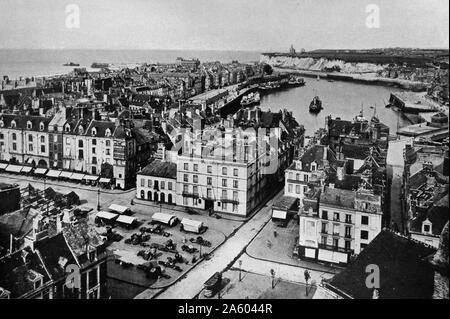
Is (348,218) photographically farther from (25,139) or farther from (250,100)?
(250,100)

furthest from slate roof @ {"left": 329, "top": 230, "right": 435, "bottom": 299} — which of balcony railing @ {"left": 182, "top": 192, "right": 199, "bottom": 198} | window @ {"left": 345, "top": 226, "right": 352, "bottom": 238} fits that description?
balcony railing @ {"left": 182, "top": 192, "right": 199, "bottom": 198}

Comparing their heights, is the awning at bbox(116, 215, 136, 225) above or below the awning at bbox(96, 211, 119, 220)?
below

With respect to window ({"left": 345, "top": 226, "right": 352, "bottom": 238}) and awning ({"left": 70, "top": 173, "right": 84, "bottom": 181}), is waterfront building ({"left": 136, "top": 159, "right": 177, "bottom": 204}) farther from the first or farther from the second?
window ({"left": 345, "top": 226, "right": 352, "bottom": 238})

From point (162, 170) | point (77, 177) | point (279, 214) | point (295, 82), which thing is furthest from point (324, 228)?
point (295, 82)

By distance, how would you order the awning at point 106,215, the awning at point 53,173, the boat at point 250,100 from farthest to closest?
1. the boat at point 250,100
2. the awning at point 53,173
3. the awning at point 106,215

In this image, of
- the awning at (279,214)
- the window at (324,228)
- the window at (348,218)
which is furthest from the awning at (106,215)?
the window at (348,218)

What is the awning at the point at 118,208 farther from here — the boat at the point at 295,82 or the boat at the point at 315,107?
the boat at the point at 295,82
